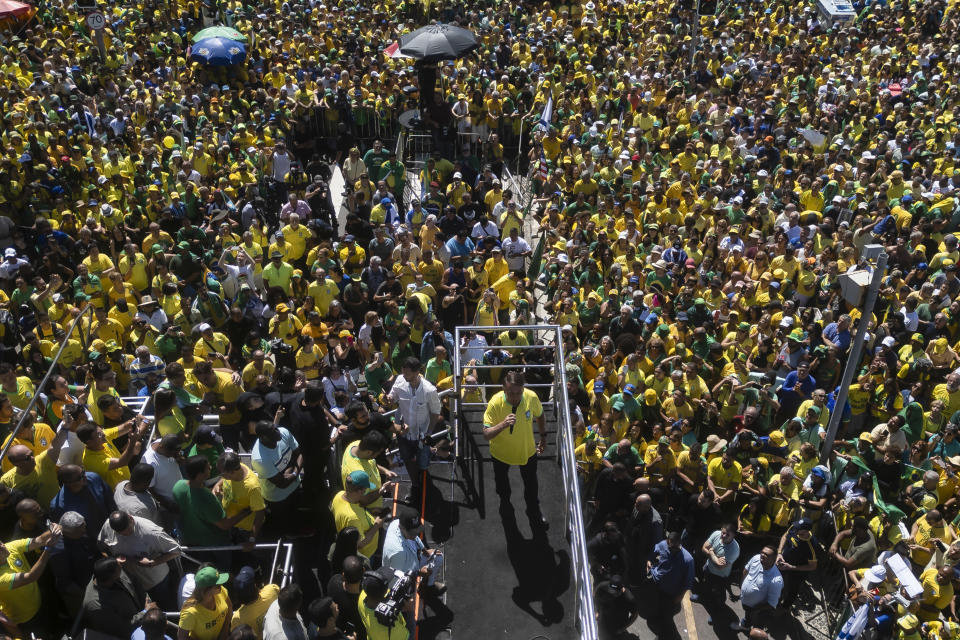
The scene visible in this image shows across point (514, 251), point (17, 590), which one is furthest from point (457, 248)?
point (17, 590)

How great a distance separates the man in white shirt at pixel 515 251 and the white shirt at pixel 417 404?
15.9 feet

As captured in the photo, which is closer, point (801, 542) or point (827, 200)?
point (801, 542)

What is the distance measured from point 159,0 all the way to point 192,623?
2055cm

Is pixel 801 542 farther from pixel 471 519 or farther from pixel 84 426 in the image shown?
pixel 84 426

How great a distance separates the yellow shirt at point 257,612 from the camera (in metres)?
6.16

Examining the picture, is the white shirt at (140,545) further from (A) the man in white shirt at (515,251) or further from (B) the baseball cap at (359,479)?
(A) the man in white shirt at (515,251)

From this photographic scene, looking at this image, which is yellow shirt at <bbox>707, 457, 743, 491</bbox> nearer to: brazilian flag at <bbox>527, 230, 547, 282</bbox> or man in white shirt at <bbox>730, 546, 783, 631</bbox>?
man in white shirt at <bbox>730, 546, 783, 631</bbox>

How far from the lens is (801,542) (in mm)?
8391

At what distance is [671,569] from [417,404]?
3.01 metres

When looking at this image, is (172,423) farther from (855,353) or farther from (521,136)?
(521,136)

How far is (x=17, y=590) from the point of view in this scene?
6199 millimetres

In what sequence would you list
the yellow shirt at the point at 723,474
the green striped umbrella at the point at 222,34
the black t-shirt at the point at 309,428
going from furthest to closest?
the green striped umbrella at the point at 222,34 → the yellow shirt at the point at 723,474 → the black t-shirt at the point at 309,428

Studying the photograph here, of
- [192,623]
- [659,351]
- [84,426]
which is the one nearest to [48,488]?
[84,426]

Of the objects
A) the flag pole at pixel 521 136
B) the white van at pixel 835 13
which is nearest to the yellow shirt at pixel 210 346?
the flag pole at pixel 521 136
